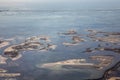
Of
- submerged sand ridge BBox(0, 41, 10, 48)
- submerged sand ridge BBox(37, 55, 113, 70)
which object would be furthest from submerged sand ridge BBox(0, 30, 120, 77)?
submerged sand ridge BBox(0, 41, 10, 48)

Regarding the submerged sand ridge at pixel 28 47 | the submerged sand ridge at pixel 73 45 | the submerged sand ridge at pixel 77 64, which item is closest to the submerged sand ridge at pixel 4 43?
the submerged sand ridge at pixel 73 45

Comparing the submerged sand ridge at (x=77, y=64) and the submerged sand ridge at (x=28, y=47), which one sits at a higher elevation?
the submerged sand ridge at (x=28, y=47)

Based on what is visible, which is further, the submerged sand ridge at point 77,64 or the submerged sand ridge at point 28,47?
the submerged sand ridge at point 28,47

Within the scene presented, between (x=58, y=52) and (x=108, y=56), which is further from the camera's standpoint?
(x=58, y=52)

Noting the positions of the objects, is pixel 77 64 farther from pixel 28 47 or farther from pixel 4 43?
pixel 4 43

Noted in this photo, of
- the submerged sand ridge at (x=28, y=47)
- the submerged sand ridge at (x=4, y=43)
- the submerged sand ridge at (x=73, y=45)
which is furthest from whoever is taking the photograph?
the submerged sand ridge at (x=4, y=43)

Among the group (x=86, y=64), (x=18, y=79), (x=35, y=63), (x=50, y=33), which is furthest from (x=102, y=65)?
(x=50, y=33)

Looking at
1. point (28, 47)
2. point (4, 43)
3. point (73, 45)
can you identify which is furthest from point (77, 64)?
point (4, 43)

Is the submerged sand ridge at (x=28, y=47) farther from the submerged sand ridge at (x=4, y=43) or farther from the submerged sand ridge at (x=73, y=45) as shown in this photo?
the submerged sand ridge at (x=4, y=43)

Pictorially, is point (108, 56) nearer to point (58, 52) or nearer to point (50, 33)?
point (58, 52)

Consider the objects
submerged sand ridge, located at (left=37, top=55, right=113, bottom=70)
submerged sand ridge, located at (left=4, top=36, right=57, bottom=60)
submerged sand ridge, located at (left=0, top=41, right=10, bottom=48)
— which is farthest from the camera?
submerged sand ridge, located at (left=0, top=41, right=10, bottom=48)

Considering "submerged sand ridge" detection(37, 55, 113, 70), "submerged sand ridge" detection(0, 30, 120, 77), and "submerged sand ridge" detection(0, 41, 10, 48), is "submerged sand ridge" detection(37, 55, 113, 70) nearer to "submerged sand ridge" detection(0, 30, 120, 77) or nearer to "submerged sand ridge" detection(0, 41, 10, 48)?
"submerged sand ridge" detection(0, 30, 120, 77)
